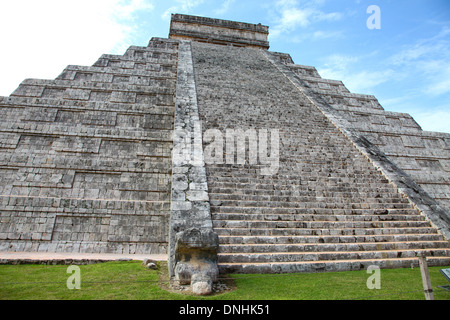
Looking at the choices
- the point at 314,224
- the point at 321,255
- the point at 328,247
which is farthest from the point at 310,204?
the point at 321,255

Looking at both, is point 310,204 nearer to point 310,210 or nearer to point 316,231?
point 310,210

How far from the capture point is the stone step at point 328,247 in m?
4.73

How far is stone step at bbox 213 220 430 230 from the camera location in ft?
17.3

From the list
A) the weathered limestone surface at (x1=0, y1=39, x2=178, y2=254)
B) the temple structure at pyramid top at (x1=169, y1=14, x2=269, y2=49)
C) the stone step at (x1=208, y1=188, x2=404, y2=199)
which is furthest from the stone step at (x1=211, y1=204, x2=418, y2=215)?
the temple structure at pyramid top at (x1=169, y1=14, x2=269, y2=49)

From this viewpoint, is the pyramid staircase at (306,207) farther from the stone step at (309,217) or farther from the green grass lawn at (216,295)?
the green grass lawn at (216,295)

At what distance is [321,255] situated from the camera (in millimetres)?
4770

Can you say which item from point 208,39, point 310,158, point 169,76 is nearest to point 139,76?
point 169,76

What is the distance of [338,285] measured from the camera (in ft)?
12.3

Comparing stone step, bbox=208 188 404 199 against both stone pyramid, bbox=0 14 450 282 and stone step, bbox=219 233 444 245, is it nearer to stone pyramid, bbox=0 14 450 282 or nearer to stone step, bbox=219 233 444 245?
stone pyramid, bbox=0 14 450 282

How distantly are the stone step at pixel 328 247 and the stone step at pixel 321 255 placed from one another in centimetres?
11

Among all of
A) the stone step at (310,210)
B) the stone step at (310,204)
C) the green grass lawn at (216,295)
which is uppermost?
the stone step at (310,204)

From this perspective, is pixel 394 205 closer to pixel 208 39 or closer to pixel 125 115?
pixel 125 115

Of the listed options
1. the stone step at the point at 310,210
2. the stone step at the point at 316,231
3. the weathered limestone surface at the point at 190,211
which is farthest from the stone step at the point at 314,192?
the stone step at the point at 316,231

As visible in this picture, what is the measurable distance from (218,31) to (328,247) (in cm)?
1838
